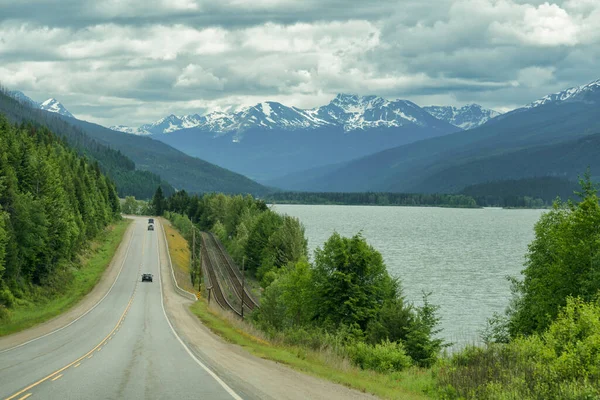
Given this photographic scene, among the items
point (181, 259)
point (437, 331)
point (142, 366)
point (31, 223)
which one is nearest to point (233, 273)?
point (181, 259)

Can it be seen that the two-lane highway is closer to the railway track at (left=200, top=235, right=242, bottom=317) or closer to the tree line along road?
the tree line along road

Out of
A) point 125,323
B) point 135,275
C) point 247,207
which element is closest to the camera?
point 125,323

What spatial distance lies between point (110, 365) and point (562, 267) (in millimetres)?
32092

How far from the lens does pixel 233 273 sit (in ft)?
360

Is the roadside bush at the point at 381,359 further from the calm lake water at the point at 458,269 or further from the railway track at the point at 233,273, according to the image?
the railway track at the point at 233,273

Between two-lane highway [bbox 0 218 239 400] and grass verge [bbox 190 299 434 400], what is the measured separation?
356 centimetres

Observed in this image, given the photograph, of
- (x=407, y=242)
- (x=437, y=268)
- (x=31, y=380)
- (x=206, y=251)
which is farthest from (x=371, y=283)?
(x=407, y=242)

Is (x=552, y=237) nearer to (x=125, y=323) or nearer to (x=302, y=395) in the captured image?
(x=125, y=323)

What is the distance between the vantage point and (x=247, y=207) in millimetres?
154875

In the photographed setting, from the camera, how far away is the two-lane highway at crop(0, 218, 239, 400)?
18641 mm

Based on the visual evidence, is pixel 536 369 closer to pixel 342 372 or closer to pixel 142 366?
pixel 342 372

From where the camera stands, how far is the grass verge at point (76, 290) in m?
47.5

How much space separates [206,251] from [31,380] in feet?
377

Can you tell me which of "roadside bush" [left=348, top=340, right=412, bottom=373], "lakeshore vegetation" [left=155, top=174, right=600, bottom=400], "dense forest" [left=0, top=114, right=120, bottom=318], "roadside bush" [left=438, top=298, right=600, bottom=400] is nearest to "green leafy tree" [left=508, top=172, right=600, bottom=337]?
"lakeshore vegetation" [left=155, top=174, right=600, bottom=400]
